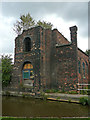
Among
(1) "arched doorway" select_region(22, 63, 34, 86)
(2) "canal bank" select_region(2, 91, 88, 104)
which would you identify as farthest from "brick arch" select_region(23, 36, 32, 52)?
(2) "canal bank" select_region(2, 91, 88, 104)

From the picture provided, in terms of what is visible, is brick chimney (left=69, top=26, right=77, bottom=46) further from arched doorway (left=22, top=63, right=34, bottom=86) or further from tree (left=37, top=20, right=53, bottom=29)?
tree (left=37, top=20, right=53, bottom=29)

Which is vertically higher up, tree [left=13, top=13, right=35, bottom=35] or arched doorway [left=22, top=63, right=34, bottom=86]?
tree [left=13, top=13, right=35, bottom=35]

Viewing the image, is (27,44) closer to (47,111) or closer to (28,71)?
(28,71)

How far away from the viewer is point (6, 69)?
41.5 ft

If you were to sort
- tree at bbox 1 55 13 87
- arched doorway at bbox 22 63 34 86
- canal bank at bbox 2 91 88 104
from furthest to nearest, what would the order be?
tree at bbox 1 55 13 87, arched doorway at bbox 22 63 34 86, canal bank at bbox 2 91 88 104

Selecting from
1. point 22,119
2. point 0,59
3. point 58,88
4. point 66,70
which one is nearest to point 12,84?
point 0,59

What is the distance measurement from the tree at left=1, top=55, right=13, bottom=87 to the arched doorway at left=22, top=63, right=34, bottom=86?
179 centimetres

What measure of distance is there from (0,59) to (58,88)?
7501 millimetres

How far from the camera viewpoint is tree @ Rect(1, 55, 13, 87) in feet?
41.3

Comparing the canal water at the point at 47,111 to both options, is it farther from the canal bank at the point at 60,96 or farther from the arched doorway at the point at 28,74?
the arched doorway at the point at 28,74

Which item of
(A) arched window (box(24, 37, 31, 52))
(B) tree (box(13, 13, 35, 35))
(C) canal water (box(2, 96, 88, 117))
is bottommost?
(C) canal water (box(2, 96, 88, 117))

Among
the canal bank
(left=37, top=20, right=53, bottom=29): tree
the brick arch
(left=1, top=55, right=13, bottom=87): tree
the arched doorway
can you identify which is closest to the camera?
the canal bank

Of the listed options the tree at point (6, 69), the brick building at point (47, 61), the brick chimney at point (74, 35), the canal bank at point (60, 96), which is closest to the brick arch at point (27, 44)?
the brick building at point (47, 61)

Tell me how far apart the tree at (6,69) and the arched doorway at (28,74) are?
5.87ft
